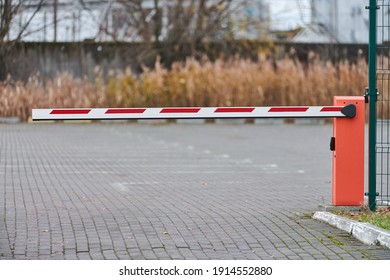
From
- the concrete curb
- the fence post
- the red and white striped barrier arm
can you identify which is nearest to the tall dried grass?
the fence post

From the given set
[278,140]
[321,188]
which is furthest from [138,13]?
[321,188]

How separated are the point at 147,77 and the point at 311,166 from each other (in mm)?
19669

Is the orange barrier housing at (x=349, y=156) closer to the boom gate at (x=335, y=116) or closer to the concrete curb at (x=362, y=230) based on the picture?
the boom gate at (x=335, y=116)

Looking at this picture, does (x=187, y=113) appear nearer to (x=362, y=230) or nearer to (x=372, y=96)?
(x=372, y=96)

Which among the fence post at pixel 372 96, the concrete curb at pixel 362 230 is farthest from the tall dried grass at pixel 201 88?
the concrete curb at pixel 362 230

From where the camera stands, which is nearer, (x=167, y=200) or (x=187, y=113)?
(x=187, y=113)

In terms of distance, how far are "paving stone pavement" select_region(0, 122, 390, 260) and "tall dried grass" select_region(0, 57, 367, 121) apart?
394 inches

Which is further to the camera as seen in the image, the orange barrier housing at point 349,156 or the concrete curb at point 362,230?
the orange barrier housing at point 349,156

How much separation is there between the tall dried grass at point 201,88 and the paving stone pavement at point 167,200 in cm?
1002

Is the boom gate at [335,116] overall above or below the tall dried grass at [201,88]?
above

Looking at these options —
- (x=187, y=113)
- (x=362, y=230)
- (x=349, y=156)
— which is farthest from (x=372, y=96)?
(x=362, y=230)

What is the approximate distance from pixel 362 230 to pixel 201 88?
27.8 m

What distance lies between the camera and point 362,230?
9508 mm

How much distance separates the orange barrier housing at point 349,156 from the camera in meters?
11.0
